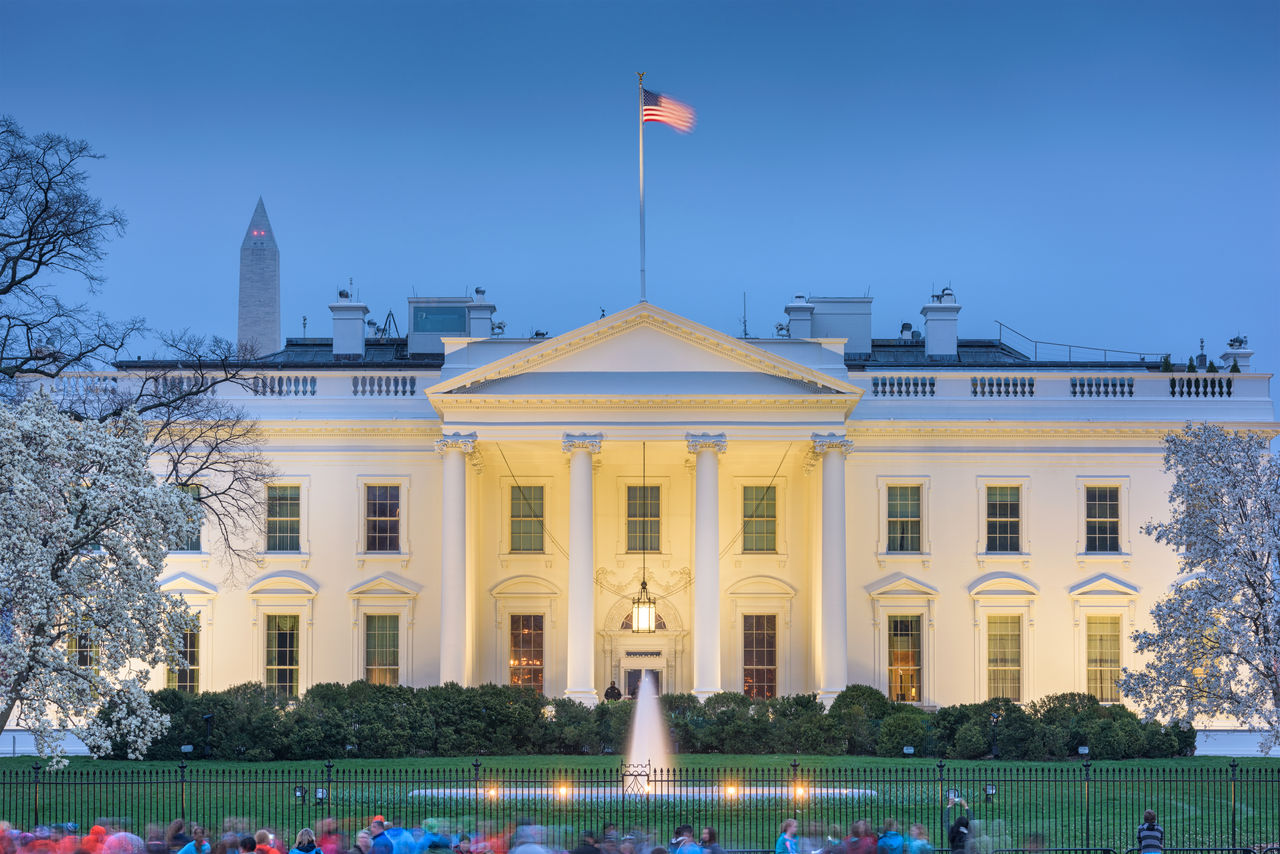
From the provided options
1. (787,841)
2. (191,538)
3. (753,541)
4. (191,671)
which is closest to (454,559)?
(753,541)

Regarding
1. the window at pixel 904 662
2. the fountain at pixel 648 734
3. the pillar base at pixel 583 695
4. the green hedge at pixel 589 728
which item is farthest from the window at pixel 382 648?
the window at pixel 904 662

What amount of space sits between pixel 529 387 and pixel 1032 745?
51.2 ft

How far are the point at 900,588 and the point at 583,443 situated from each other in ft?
34.1

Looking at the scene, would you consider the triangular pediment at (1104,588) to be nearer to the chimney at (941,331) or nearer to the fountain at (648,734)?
the chimney at (941,331)

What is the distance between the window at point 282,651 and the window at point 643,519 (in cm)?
997

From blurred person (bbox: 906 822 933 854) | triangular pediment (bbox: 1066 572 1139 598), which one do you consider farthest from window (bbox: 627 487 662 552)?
blurred person (bbox: 906 822 933 854)

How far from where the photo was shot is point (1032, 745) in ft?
108

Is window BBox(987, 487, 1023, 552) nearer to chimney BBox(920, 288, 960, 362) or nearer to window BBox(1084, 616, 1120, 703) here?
window BBox(1084, 616, 1120, 703)

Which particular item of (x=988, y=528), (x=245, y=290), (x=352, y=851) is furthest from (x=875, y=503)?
(x=245, y=290)

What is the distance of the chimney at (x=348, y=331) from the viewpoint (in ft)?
159

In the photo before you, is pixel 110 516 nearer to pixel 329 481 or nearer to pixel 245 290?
pixel 329 481

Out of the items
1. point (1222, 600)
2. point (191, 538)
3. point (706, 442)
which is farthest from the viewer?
point (706, 442)

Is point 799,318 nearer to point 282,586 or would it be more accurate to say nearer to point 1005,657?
point 1005,657

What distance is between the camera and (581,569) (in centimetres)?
3838
